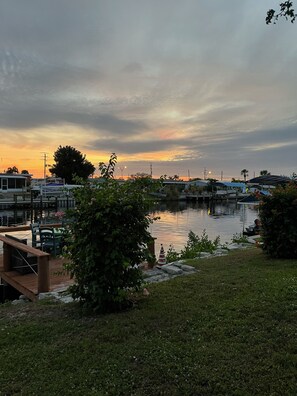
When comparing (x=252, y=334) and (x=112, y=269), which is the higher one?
(x=112, y=269)

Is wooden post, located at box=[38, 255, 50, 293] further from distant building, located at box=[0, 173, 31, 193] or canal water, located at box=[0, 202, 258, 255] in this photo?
distant building, located at box=[0, 173, 31, 193]

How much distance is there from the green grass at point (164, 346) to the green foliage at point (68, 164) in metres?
65.0

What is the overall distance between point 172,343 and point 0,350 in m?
1.81

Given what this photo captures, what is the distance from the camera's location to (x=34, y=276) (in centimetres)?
736

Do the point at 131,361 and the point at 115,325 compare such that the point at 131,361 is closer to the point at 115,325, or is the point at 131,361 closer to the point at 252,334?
the point at 115,325

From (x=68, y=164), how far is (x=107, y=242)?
6695cm

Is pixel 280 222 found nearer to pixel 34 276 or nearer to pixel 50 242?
pixel 34 276

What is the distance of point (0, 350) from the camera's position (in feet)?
11.8

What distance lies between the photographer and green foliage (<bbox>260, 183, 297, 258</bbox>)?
765cm

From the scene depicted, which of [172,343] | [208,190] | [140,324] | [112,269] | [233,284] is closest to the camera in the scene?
[172,343]

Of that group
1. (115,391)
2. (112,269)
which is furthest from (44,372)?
(112,269)

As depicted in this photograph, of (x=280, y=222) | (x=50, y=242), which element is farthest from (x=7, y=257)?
(x=280, y=222)

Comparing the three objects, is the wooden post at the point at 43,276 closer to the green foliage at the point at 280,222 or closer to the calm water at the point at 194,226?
the calm water at the point at 194,226

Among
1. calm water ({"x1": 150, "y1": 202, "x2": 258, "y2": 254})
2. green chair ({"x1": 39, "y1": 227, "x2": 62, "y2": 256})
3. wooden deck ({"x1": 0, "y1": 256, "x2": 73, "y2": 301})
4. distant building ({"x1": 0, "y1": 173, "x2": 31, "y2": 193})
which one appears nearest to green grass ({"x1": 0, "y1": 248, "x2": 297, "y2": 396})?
wooden deck ({"x1": 0, "y1": 256, "x2": 73, "y2": 301})
